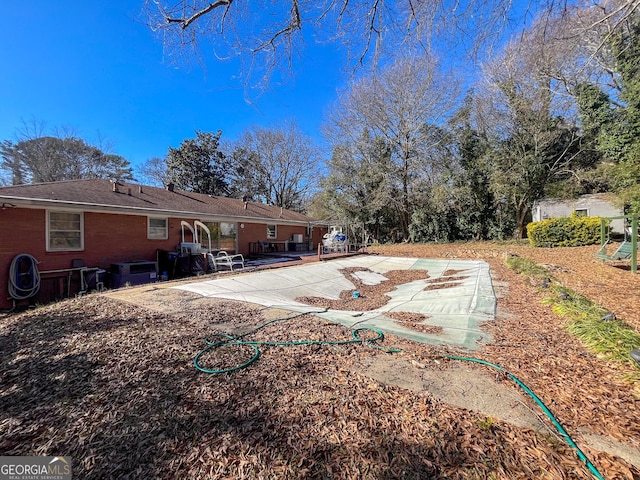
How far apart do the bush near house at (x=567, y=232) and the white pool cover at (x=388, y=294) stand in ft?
20.3

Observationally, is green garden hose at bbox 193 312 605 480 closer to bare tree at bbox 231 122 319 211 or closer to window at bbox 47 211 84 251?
window at bbox 47 211 84 251

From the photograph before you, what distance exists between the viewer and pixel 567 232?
13852mm

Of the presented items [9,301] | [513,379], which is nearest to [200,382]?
[513,379]

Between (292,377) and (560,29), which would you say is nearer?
(292,377)

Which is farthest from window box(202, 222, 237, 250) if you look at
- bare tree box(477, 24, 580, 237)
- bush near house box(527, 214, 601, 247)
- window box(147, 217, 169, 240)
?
bush near house box(527, 214, 601, 247)

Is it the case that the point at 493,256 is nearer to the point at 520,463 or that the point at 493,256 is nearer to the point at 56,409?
the point at 520,463

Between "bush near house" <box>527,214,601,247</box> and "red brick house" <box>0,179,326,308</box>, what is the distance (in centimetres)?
1549

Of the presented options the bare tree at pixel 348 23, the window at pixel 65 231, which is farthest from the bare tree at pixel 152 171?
the bare tree at pixel 348 23

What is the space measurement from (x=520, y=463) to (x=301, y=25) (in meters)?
4.75

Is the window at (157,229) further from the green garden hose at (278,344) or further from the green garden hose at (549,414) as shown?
the green garden hose at (549,414)

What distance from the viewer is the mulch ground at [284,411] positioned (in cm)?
163

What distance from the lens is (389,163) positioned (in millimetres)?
19578

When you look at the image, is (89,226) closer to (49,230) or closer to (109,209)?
(109,209)

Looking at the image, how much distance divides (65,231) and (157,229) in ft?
9.26
